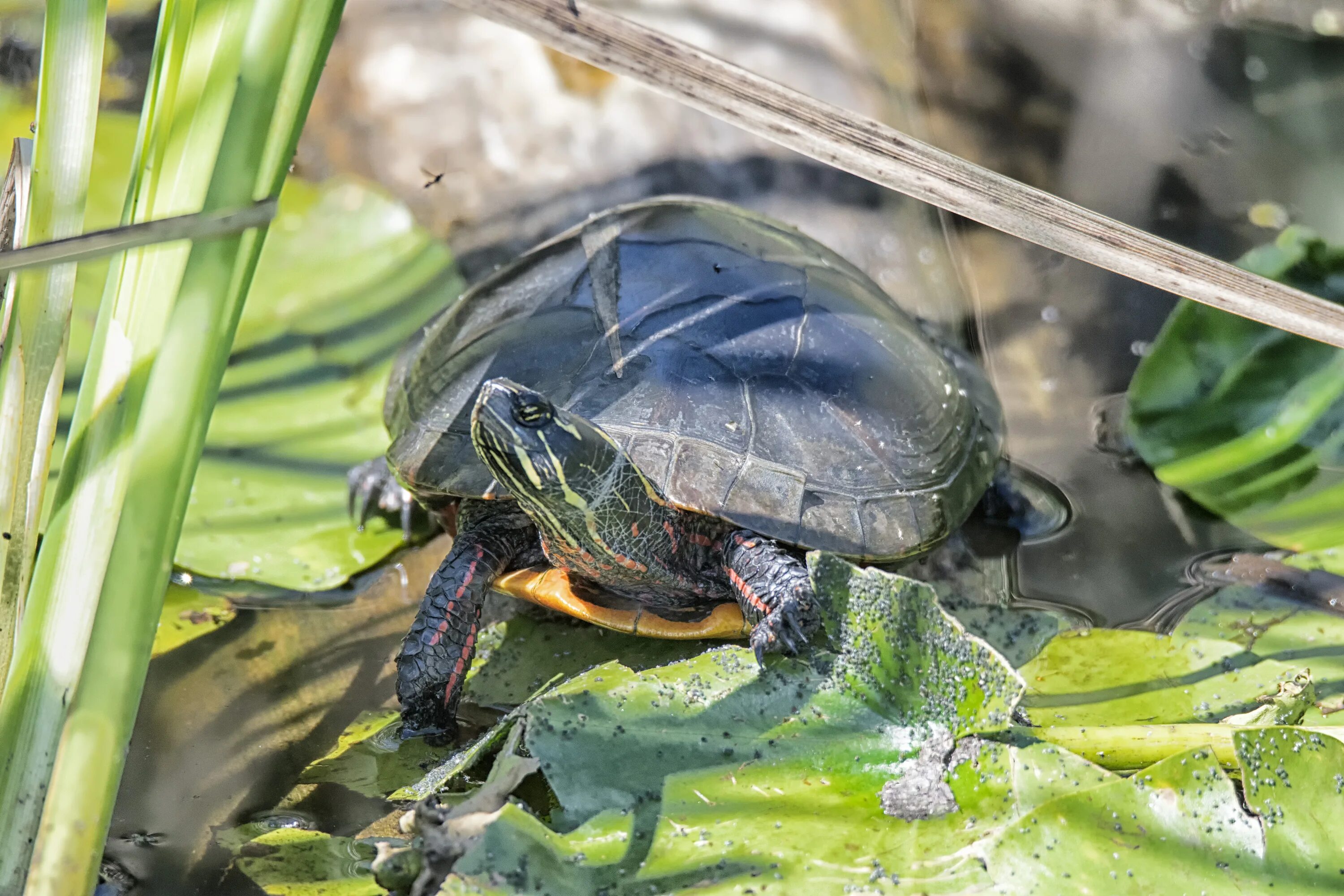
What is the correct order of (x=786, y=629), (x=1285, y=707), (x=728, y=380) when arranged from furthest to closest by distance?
(x=728, y=380), (x=786, y=629), (x=1285, y=707)

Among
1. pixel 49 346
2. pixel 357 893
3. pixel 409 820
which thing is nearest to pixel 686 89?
pixel 49 346

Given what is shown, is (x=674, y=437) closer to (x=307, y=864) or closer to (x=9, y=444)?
(x=307, y=864)

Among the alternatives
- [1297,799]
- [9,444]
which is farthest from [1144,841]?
[9,444]

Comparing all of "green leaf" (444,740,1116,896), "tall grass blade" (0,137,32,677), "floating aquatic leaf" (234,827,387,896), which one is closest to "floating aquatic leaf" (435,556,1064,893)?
"green leaf" (444,740,1116,896)

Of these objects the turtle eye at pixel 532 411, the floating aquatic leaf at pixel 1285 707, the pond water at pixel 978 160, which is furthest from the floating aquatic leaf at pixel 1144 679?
the turtle eye at pixel 532 411

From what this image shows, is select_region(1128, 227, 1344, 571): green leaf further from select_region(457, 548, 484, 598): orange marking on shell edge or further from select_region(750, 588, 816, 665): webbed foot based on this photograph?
select_region(457, 548, 484, 598): orange marking on shell edge

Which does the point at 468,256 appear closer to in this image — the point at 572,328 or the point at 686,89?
the point at 572,328

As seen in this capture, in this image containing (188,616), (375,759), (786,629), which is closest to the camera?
(786,629)

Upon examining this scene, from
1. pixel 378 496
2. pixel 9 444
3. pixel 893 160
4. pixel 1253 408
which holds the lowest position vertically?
pixel 1253 408
